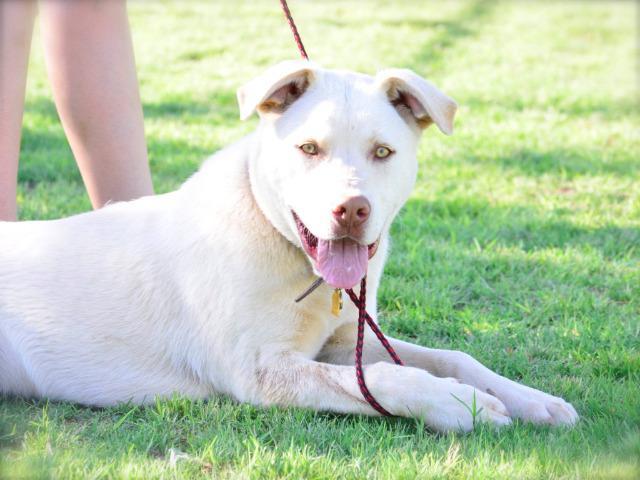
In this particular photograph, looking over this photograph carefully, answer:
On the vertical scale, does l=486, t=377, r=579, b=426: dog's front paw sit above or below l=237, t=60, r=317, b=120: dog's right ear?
below

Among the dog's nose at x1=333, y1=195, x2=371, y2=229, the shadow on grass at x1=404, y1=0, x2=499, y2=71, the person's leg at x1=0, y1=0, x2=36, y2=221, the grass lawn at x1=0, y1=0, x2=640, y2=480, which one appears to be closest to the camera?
the grass lawn at x1=0, y1=0, x2=640, y2=480

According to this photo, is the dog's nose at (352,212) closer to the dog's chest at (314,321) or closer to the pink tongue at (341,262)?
the pink tongue at (341,262)

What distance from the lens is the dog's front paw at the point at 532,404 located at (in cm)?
304

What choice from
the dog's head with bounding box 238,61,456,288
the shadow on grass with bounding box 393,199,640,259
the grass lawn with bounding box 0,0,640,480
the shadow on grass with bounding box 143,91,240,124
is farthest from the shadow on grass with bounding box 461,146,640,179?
the dog's head with bounding box 238,61,456,288

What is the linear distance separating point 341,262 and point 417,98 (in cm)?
63

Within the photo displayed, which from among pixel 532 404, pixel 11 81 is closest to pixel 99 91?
pixel 11 81

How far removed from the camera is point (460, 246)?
196 inches

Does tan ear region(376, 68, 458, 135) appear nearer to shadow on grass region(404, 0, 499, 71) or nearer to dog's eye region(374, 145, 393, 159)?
dog's eye region(374, 145, 393, 159)

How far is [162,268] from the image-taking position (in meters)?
3.44

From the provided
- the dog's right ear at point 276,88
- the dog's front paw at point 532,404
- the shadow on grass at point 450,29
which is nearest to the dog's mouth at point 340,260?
the dog's right ear at point 276,88

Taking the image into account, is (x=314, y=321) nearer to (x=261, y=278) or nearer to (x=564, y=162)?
(x=261, y=278)

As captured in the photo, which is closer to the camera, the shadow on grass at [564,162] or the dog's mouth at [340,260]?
the dog's mouth at [340,260]

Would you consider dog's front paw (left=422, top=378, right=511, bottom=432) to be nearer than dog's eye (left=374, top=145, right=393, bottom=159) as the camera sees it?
Yes

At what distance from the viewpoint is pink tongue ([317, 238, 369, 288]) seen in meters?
3.06
